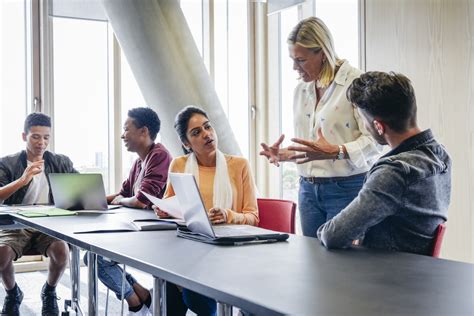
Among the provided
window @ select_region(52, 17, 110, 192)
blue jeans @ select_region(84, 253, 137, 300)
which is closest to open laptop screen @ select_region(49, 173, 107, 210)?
blue jeans @ select_region(84, 253, 137, 300)

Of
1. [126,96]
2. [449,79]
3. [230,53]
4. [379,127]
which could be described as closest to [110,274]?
[379,127]

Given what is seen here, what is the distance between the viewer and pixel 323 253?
154 centimetres

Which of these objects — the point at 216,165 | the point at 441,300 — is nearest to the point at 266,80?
the point at 216,165

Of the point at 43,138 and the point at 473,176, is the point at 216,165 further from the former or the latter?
the point at 473,176

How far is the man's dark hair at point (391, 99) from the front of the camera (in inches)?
61.4

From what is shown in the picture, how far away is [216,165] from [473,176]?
1720mm

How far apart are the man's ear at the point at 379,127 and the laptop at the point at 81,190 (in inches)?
69.7

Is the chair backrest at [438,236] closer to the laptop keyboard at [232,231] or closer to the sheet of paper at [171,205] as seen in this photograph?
the laptop keyboard at [232,231]

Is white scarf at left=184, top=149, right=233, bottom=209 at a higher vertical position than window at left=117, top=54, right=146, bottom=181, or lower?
lower

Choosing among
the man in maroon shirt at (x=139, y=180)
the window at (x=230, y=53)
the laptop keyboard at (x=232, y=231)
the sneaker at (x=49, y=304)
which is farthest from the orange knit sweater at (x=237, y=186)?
the window at (x=230, y=53)

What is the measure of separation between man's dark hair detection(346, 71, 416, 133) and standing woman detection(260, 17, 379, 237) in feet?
1.99

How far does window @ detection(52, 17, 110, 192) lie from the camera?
16.6ft

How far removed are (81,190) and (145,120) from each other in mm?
652

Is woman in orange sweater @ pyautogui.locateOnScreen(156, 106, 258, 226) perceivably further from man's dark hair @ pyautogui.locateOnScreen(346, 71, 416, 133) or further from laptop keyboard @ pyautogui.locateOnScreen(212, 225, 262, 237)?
man's dark hair @ pyautogui.locateOnScreen(346, 71, 416, 133)
